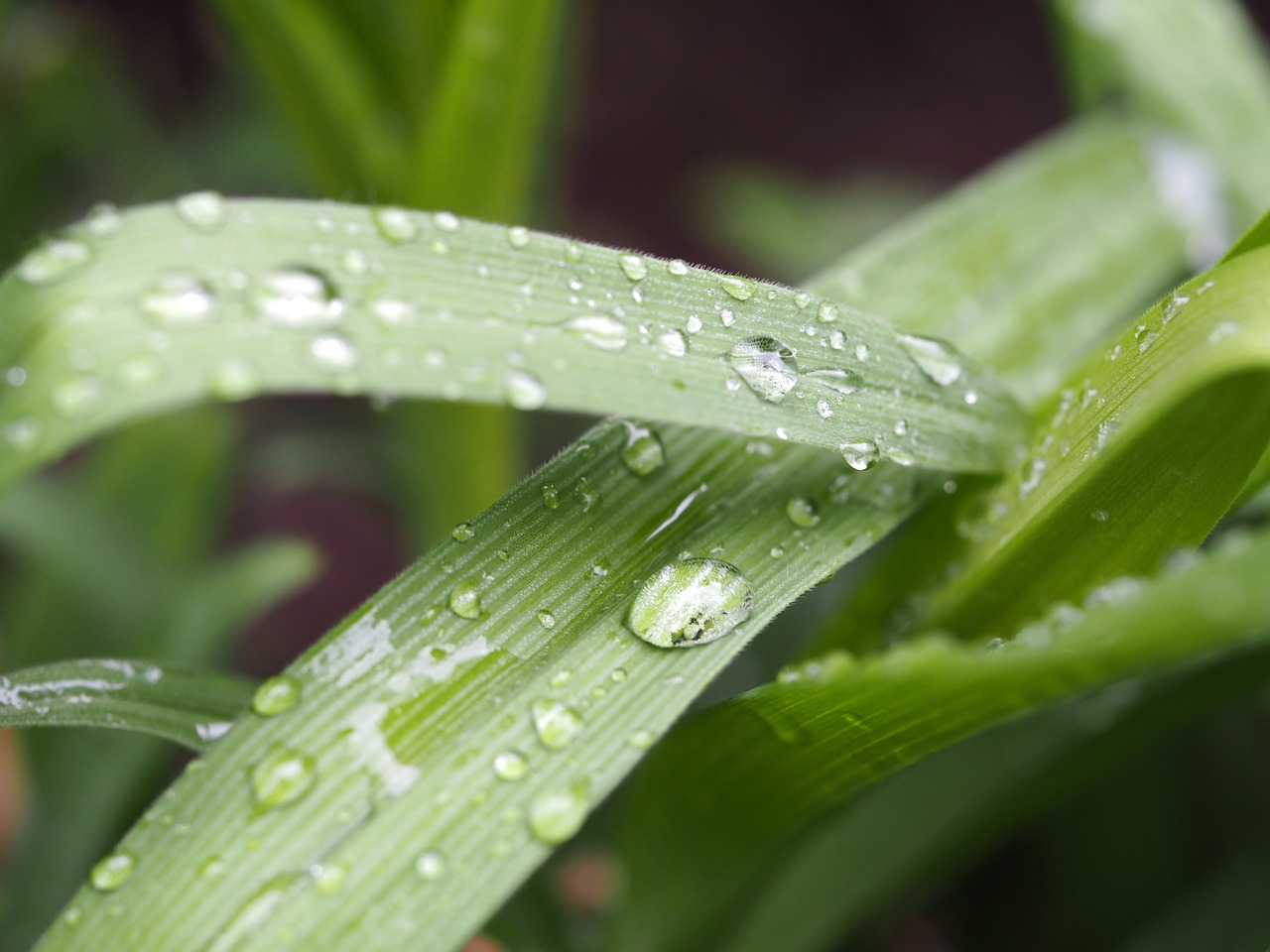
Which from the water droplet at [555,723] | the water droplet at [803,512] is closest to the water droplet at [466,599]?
the water droplet at [555,723]

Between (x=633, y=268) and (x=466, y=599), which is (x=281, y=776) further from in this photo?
(x=633, y=268)

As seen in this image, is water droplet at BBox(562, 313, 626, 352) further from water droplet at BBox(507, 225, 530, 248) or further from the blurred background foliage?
the blurred background foliage

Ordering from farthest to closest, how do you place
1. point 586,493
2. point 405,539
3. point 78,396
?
1. point 405,539
2. point 586,493
3. point 78,396

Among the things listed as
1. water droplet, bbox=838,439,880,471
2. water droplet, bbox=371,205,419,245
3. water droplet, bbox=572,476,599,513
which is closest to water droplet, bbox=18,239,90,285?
water droplet, bbox=371,205,419,245

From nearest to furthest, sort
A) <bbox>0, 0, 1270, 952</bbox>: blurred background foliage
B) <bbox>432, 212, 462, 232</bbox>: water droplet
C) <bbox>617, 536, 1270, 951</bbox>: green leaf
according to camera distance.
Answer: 1. <bbox>617, 536, 1270, 951</bbox>: green leaf
2. <bbox>432, 212, 462, 232</bbox>: water droplet
3. <bbox>0, 0, 1270, 952</bbox>: blurred background foliage

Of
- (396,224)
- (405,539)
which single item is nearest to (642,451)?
(396,224)

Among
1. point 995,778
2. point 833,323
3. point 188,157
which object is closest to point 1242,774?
point 995,778
